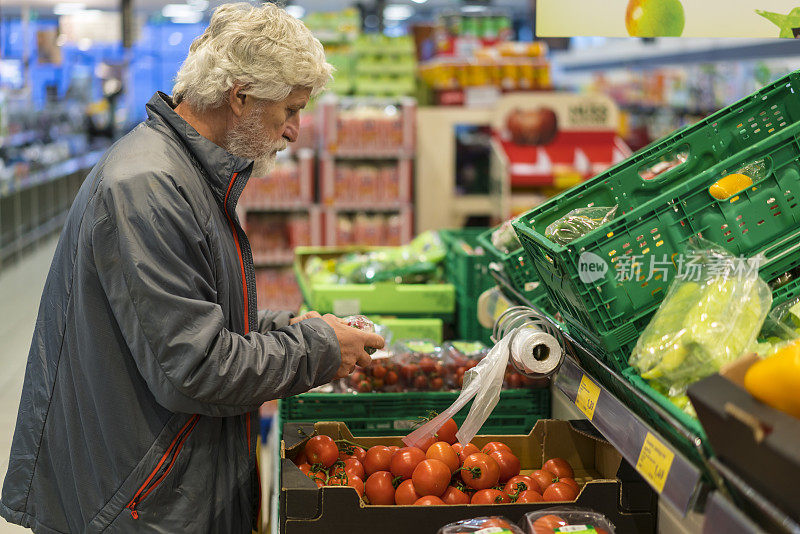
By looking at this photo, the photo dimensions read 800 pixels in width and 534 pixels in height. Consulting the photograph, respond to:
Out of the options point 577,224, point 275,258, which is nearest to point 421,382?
point 577,224

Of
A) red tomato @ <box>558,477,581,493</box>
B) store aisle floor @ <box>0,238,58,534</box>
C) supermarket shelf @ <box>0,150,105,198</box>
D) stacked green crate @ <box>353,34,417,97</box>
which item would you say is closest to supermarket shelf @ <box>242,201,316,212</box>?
stacked green crate @ <box>353,34,417,97</box>

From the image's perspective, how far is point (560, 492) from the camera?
1878 mm

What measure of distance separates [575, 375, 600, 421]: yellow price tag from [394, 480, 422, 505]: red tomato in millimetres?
429

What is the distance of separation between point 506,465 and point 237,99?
3.56 feet

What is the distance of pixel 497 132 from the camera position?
21.2 ft

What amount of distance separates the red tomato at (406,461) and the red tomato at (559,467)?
0.31m

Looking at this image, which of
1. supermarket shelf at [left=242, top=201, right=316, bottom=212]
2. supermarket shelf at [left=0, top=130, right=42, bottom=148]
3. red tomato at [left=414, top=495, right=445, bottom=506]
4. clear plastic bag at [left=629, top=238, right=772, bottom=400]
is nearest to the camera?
clear plastic bag at [left=629, top=238, right=772, bottom=400]

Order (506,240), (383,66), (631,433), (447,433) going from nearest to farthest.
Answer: (631,433) → (447,433) → (506,240) → (383,66)

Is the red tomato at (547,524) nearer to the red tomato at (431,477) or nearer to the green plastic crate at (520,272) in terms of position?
the red tomato at (431,477)

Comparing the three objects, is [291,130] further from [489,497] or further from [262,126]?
[489,497]

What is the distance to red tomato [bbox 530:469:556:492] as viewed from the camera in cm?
200

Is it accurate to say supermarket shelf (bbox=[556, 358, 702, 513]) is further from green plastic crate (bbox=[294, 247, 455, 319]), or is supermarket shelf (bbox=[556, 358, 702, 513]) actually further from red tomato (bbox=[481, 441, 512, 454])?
green plastic crate (bbox=[294, 247, 455, 319])

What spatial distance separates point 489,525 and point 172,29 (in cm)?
2723

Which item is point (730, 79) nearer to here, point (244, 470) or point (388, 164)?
point (388, 164)
